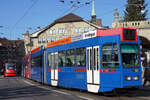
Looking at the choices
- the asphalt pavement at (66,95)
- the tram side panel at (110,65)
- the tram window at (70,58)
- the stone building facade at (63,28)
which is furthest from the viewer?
the stone building facade at (63,28)

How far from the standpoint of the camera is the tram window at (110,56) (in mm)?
11745

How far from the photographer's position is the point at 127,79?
1151 centimetres

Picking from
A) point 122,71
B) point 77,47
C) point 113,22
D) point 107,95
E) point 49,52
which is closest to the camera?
point 122,71

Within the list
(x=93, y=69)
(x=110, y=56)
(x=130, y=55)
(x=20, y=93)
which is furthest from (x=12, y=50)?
(x=130, y=55)

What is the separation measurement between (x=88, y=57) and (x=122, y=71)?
225 centimetres

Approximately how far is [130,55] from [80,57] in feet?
9.92

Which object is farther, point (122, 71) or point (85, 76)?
point (85, 76)

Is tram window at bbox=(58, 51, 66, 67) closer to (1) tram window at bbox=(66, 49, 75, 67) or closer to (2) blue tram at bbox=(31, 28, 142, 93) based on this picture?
(1) tram window at bbox=(66, 49, 75, 67)

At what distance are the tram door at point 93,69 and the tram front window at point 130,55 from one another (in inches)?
51.2

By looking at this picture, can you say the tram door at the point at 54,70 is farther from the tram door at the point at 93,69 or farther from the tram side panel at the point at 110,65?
the tram side panel at the point at 110,65

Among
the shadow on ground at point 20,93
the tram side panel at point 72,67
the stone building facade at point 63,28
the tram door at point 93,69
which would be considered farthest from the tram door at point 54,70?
the stone building facade at point 63,28

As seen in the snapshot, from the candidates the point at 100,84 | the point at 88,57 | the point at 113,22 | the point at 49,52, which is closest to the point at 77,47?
the point at 88,57

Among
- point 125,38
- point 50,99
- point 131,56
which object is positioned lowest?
point 50,99

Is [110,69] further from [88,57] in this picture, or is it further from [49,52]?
[49,52]
